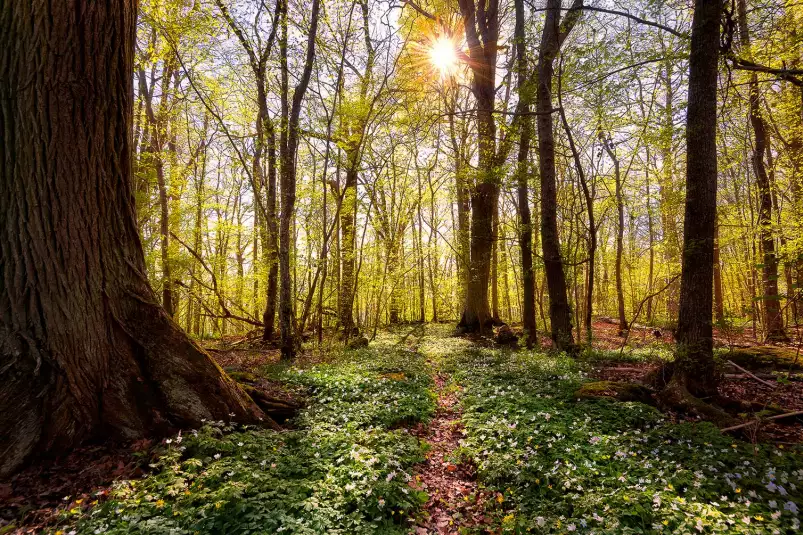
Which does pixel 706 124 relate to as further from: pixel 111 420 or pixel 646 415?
pixel 111 420

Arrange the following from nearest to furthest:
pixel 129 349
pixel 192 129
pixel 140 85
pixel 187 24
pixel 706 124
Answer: pixel 129 349, pixel 706 124, pixel 187 24, pixel 140 85, pixel 192 129

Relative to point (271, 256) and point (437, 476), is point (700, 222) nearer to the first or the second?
point (437, 476)

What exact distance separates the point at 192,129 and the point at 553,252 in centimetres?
1629

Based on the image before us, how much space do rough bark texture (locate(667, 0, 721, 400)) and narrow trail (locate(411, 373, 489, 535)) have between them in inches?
143

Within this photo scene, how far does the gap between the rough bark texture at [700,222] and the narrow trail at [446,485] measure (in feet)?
11.9

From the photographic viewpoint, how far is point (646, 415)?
515 centimetres

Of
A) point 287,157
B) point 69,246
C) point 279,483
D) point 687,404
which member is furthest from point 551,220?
point 69,246

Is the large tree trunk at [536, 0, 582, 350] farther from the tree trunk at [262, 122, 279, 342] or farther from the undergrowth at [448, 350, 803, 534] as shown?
the tree trunk at [262, 122, 279, 342]

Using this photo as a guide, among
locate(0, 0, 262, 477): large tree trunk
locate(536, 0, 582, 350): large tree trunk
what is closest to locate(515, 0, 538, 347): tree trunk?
locate(536, 0, 582, 350): large tree trunk

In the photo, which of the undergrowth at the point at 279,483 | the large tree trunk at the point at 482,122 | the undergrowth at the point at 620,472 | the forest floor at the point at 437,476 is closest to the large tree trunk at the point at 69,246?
the forest floor at the point at 437,476

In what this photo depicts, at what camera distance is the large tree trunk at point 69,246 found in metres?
3.65

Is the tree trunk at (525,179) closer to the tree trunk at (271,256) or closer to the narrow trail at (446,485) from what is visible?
the narrow trail at (446,485)

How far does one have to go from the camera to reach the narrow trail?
351 cm

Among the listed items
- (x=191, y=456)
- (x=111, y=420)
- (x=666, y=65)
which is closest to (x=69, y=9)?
(x=111, y=420)
